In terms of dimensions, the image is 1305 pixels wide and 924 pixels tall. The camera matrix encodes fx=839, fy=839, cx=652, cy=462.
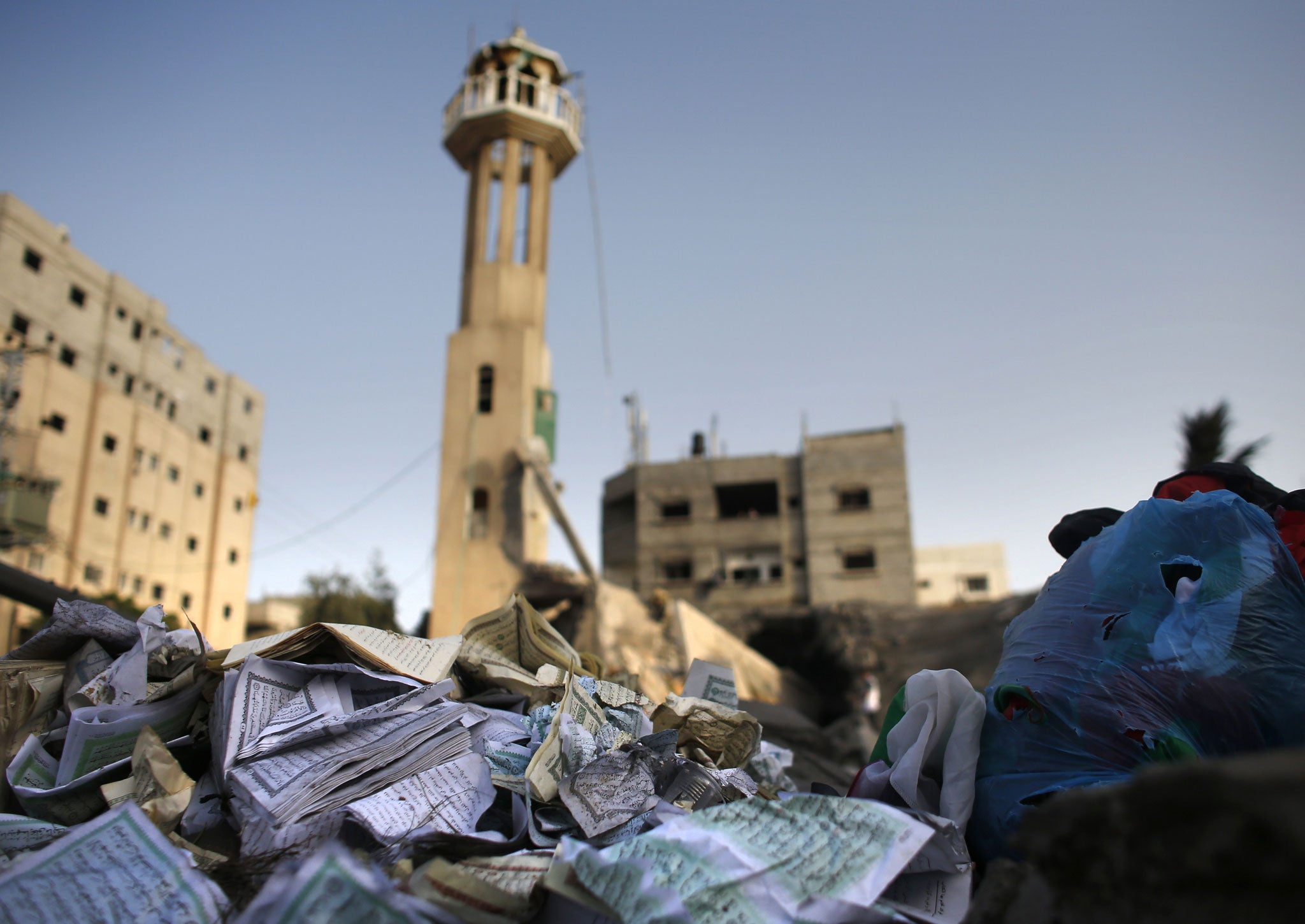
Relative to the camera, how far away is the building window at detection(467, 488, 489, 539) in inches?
687

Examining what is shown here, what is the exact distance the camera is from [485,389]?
18438mm

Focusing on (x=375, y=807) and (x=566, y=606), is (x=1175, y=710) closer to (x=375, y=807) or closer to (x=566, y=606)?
(x=375, y=807)

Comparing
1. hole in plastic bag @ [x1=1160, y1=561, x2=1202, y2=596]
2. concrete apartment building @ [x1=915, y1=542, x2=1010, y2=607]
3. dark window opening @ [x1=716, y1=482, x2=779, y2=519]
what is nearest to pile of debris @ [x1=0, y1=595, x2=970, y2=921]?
hole in plastic bag @ [x1=1160, y1=561, x2=1202, y2=596]

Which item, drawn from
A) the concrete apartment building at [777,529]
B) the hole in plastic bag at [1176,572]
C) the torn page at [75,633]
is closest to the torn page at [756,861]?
the hole in plastic bag at [1176,572]

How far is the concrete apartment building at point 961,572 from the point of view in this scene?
118ft

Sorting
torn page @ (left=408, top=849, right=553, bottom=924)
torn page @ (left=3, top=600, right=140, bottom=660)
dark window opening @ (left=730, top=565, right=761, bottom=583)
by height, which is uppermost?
dark window opening @ (left=730, top=565, right=761, bottom=583)

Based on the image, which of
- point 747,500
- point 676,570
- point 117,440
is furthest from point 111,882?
point 117,440

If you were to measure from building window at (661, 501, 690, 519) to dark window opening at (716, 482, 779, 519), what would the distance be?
1036 millimetres

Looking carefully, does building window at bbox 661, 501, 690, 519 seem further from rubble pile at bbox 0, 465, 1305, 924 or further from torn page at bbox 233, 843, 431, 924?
torn page at bbox 233, 843, 431, 924

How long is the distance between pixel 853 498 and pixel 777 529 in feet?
8.37

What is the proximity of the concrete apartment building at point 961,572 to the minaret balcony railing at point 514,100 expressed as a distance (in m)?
23.8

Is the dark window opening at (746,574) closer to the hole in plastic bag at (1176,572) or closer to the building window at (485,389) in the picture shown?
the building window at (485,389)

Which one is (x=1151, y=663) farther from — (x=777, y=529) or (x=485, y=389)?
(x=777, y=529)

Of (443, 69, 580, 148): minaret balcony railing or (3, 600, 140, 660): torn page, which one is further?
(443, 69, 580, 148): minaret balcony railing
